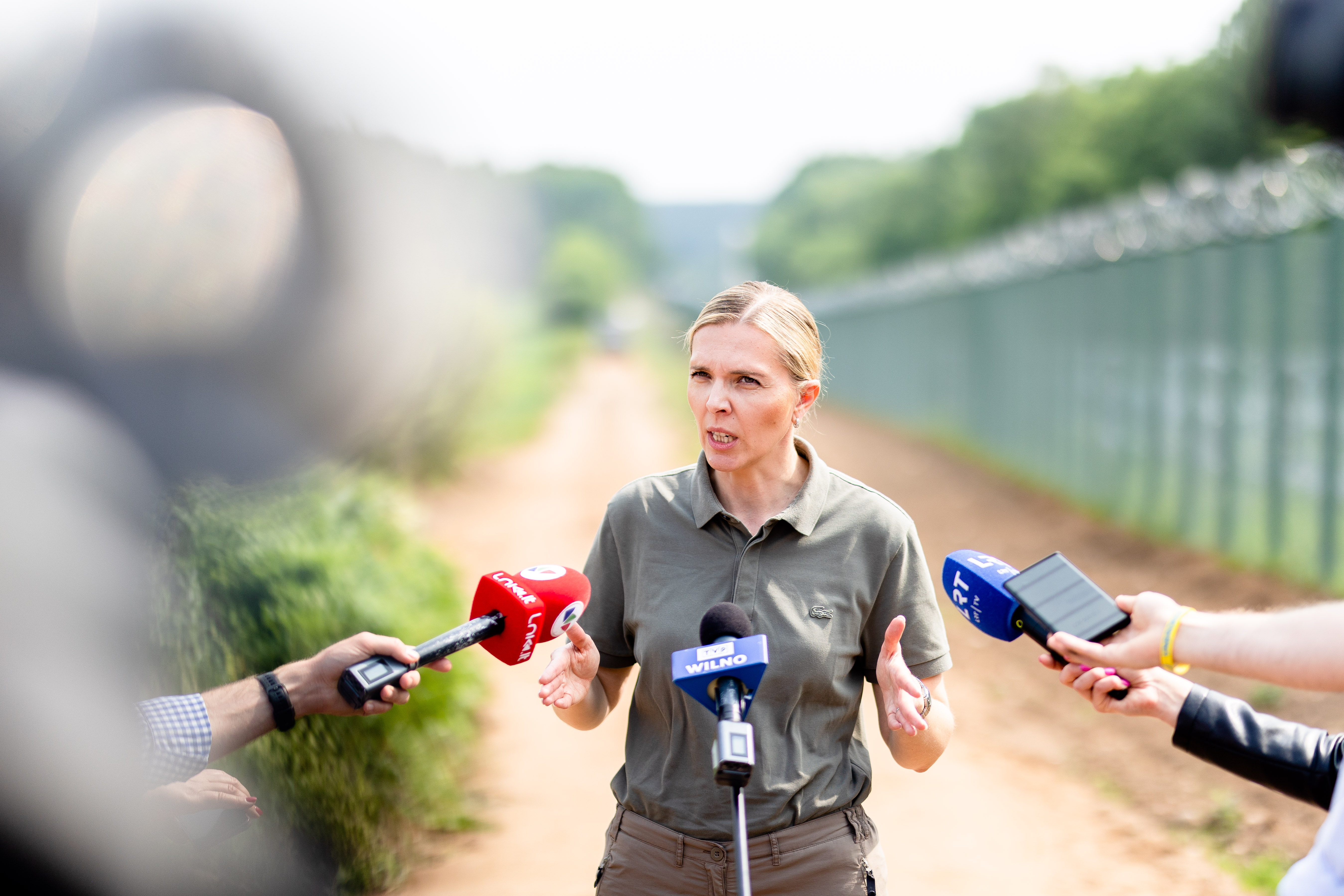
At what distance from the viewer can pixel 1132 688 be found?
2416 millimetres

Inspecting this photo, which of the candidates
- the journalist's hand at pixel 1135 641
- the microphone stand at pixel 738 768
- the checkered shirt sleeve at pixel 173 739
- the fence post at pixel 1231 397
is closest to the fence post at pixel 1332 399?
the fence post at pixel 1231 397

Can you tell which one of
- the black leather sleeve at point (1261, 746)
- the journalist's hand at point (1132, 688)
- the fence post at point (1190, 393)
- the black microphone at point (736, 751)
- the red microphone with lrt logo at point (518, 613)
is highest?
the red microphone with lrt logo at point (518, 613)

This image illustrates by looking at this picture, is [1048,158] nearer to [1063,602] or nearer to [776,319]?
[776,319]

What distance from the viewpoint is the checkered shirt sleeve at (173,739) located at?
2.58 m

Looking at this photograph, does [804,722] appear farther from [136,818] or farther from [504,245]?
[504,245]

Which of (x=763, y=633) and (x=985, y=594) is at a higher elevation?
(x=985, y=594)

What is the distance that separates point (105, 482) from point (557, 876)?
2990 mm

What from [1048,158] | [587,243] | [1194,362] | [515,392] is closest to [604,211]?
[587,243]

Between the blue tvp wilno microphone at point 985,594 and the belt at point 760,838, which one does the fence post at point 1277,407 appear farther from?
the belt at point 760,838

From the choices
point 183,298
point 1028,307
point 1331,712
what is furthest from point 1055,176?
point 183,298

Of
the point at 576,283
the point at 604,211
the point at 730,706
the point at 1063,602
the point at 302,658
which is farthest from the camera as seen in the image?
the point at 604,211

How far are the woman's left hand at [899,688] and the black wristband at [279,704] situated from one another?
4.61 feet

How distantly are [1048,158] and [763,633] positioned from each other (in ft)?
195

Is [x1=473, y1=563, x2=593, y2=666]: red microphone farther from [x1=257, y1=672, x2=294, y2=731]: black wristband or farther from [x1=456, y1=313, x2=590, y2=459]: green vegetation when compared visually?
[x1=456, y1=313, x2=590, y2=459]: green vegetation
